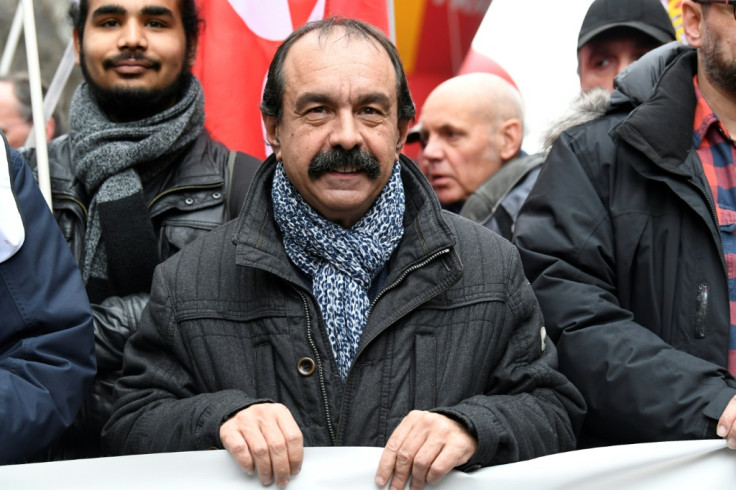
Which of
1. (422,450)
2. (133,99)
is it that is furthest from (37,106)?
(422,450)

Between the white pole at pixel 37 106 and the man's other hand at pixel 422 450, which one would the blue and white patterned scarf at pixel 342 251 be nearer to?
the man's other hand at pixel 422 450

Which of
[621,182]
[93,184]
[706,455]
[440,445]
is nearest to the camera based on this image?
[440,445]

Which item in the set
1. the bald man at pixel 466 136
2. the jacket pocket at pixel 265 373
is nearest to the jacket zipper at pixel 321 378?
the jacket pocket at pixel 265 373

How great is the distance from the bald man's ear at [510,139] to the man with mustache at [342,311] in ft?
7.45

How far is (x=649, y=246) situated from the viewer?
3395 mm

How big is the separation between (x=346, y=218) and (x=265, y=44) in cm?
184

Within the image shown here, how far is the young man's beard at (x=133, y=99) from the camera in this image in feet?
13.3

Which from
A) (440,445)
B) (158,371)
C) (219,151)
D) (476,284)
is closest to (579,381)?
(476,284)

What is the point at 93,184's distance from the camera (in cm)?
384

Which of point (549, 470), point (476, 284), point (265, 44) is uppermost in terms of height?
point (265, 44)

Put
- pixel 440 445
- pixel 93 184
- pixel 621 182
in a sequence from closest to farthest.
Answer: pixel 440 445 → pixel 621 182 → pixel 93 184

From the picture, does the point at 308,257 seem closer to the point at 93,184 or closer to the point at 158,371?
the point at 158,371

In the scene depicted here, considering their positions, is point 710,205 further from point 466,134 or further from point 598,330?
point 466,134

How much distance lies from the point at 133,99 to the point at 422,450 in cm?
199
